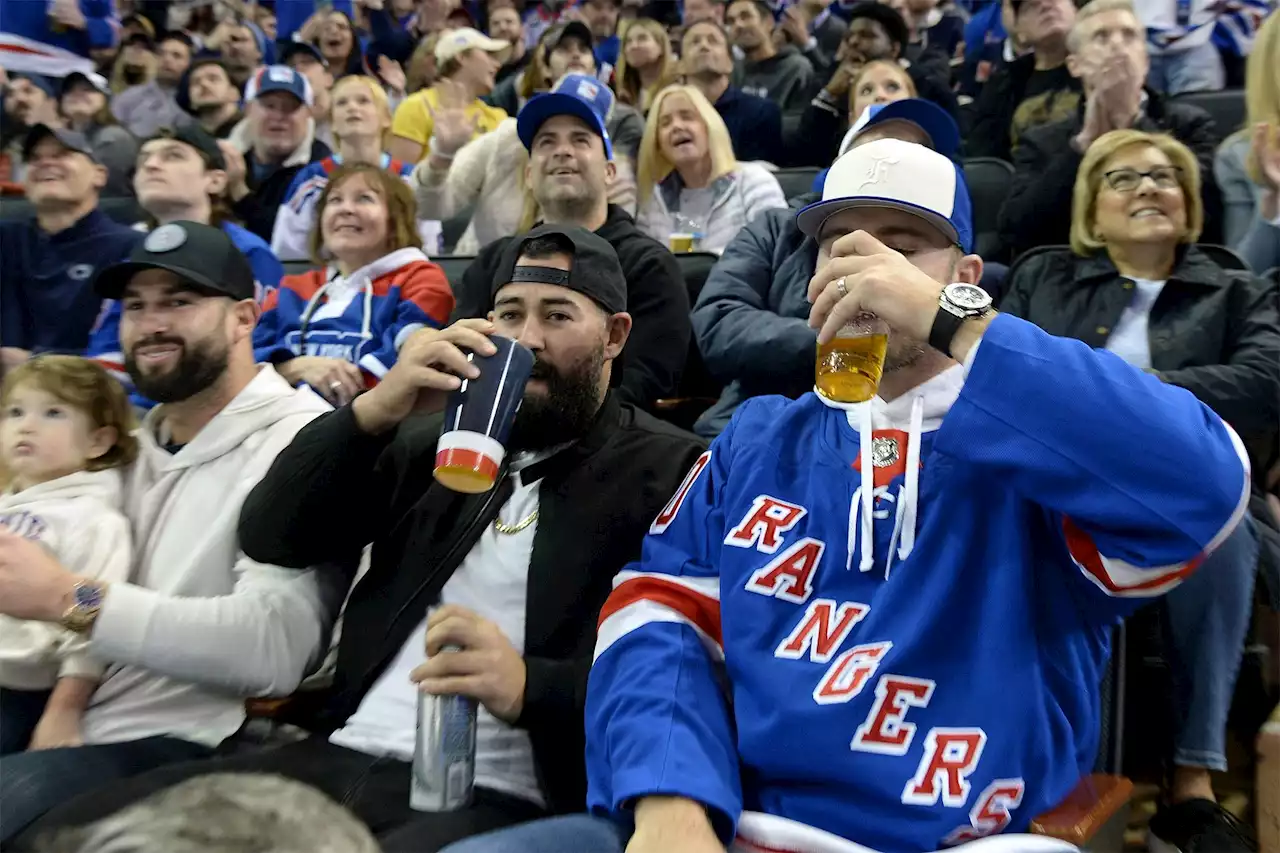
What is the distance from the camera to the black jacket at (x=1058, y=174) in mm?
3045

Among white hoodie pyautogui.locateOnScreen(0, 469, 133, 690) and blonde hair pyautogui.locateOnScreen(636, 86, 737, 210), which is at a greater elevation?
blonde hair pyautogui.locateOnScreen(636, 86, 737, 210)

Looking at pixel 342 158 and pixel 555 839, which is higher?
pixel 342 158

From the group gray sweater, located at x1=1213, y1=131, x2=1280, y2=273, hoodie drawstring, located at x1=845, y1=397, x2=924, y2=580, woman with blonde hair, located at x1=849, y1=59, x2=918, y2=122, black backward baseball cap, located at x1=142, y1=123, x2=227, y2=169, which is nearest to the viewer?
hoodie drawstring, located at x1=845, y1=397, x2=924, y2=580

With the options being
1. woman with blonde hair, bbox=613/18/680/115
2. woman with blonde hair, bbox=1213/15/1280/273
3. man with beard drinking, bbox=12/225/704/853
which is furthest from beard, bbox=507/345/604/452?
woman with blonde hair, bbox=613/18/680/115

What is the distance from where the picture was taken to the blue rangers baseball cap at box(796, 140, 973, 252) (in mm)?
1448

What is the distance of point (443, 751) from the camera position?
4.61 ft

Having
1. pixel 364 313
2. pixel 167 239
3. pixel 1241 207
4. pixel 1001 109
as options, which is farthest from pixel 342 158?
pixel 1241 207

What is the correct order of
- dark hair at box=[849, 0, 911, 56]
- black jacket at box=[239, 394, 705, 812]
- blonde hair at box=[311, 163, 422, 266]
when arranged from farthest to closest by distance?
dark hair at box=[849, 0, 911, 56]
blonde hair at box=[311, 163, 422, 266]
black jacket at box=[239, 394, 705, 812]

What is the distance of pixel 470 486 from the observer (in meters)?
1.38

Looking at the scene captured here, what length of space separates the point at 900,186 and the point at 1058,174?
6.05 ft

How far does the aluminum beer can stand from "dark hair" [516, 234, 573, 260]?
32.0 inches

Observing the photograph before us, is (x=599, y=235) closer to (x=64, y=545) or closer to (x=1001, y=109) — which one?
(x=64, y=545)

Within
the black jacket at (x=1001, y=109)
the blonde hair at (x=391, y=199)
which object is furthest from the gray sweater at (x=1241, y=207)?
the blonde hair at (x=391, y=199)

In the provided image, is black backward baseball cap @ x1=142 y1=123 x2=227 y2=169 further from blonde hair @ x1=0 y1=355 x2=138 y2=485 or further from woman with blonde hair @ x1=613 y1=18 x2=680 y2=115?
woman with blonde hair @ x1=613 y1=18 x2=680 y2=115
